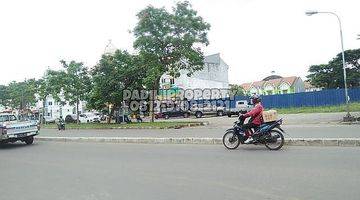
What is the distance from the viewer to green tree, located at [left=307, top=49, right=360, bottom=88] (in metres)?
51.9

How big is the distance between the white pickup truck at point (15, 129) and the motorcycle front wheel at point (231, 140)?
10.6m

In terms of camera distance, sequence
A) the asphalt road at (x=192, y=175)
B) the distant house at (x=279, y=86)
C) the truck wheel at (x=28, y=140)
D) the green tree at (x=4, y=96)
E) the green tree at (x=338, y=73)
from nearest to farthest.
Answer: the asphalt road at (x=192, y=175) < the truck wheel at (x=28, y=140) < the green tree at (x=338, y=73) < the green tree at (x=4, y=96) < the distant house at (x=279, y=86)

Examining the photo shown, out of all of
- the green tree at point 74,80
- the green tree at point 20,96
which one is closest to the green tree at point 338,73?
the green tree at point 74,80

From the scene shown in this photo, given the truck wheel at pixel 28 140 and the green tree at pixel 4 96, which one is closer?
the truck wheel at pixel 28 140

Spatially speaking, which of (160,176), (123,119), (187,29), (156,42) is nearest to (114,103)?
(123,119)

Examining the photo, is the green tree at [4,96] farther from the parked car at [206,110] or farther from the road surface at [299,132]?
the road surface at [299,132]

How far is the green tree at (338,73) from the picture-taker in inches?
2045

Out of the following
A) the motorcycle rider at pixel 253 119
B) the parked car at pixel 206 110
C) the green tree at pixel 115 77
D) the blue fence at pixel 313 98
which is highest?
the green tree at pixel 115 77

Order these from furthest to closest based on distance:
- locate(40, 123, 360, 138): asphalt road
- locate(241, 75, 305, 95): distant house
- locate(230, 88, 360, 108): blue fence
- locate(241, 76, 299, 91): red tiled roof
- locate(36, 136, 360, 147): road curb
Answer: locate(241, 76, 299, 91): red tiled roof, locate(241, 75, 305, 95): distant house, locate(230, 88, 360, 108): blue fence, locate(40, 123, 360, 138): asphalt road, locate(36, 136, 360, 147): road curb

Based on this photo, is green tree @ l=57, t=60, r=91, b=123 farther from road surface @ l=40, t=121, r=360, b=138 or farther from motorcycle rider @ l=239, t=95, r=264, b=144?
motorcycle rider @ l=239, t=95, r=264, b=144

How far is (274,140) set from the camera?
11406 millimetres

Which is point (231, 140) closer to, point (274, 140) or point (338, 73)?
point (274, 140)

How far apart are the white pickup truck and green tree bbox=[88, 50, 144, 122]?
12.3 meters

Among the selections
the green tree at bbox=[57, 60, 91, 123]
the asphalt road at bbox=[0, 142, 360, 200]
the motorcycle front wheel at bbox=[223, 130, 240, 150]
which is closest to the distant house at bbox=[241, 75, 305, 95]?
the green tree at bbox=[57, 60, 91, 123]
